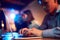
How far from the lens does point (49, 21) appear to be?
1663 millimetres

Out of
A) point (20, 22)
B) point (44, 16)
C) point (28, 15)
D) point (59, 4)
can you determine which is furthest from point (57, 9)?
point (20, 22)

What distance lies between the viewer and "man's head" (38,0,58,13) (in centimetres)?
165

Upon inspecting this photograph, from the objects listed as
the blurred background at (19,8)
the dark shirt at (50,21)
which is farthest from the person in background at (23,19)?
the dark shirt at (50,21)

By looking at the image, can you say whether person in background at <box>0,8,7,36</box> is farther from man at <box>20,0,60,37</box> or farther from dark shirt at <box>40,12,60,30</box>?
dark shirt at <box>40,12,60,30</box>

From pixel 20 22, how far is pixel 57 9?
1.45 feet

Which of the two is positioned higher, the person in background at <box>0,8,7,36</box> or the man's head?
the man's head

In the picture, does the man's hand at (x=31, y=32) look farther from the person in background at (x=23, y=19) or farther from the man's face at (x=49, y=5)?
the man's face at (x=49, y=5)

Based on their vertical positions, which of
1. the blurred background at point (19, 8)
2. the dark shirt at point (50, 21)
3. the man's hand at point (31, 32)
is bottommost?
the man's hand at point (31, 32)

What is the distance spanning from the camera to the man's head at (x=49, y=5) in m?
1.65

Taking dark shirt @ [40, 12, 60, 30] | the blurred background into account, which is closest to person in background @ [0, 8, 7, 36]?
the blurred background

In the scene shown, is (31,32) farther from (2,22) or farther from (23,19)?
(2,22)

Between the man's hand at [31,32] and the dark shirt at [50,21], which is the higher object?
the dark shirt at [50,21]

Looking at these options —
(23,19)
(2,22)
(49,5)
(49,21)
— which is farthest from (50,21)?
(2,22)

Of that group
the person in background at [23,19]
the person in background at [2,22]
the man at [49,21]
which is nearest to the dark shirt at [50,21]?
the man at [49,21]
